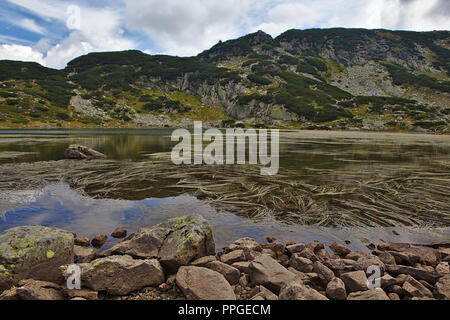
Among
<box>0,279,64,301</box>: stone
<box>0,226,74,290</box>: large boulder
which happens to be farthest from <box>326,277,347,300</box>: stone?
<box>0,226,74,290</box>: large boulder

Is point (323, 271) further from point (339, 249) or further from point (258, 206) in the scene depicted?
point (258, 206)

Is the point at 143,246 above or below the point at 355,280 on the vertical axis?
above

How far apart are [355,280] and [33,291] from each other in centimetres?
644

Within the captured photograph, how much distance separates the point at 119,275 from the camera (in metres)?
5.45

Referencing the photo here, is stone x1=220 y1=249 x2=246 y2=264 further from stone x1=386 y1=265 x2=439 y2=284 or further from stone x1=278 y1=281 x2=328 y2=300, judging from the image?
stone x1=386 y1=265 x2=439 y2=284

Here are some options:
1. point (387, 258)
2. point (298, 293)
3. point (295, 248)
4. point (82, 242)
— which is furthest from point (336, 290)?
point (82, 242)

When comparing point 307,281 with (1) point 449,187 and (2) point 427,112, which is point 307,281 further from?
(2) point 427,112

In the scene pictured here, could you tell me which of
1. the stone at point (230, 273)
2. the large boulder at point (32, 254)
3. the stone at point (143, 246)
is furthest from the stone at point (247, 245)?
the large boulder at point (32, 254)

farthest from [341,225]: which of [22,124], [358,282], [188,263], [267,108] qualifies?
[267,108]

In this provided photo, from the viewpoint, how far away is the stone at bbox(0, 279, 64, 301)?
4770 millimetres

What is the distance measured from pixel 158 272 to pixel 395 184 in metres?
15.5

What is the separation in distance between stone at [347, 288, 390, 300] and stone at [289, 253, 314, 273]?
3.92ft

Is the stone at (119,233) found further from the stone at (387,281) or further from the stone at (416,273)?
the stone at (416,273)
